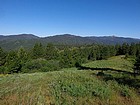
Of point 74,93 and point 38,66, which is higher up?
point 74,93

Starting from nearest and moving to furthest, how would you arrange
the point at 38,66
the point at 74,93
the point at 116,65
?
1. the point at 74,93
2. the point at 38,66
3. the point at 116,65

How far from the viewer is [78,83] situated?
21.4 meters

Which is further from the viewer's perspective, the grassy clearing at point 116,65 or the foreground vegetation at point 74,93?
the grassy clearing at point 116,65

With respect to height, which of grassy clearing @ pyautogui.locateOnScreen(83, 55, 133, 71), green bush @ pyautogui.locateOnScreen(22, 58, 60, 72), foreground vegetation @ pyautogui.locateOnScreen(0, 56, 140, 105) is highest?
foreground vegetation @ pyautogui.locateOnScreen(0, 56, 140, 105)

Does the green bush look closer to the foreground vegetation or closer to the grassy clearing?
the grassy clearing

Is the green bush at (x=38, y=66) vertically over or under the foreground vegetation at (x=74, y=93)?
under

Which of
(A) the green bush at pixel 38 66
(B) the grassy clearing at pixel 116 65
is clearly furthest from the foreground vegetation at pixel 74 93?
(B) the grassy clearing at pixel 116 65

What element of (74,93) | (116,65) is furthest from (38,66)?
(74,93)

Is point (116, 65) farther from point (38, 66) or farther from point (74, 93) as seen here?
point (74, 93)

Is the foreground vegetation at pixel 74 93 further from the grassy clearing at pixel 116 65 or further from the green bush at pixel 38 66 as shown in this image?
the grassy clearing at pixel 116 65

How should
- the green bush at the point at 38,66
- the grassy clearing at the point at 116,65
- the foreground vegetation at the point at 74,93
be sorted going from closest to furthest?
the foreground vegetation at the point at 74,93 → the green bush at the point at 38,66 → the grassy clearing at the point at 116,65

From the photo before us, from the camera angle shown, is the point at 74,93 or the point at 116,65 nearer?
the point at 74,93

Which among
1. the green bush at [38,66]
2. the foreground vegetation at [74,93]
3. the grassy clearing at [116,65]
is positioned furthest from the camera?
the grassy clearing at [116,65]

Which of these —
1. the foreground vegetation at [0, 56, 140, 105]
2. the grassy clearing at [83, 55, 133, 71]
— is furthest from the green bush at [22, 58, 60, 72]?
the foreground vegetation at [0, 56, 140, 105]
